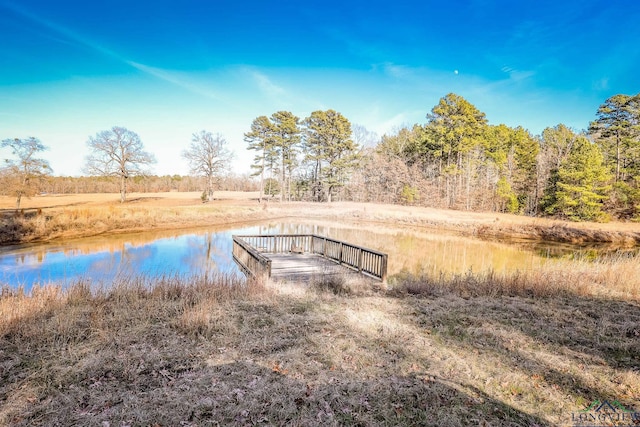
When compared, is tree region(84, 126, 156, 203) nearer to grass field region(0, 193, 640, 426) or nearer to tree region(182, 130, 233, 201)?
tree region(182, 130, 233, 201)

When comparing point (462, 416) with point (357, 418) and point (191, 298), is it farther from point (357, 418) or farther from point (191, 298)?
point (191, 298)

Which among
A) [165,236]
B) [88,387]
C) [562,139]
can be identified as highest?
[562,139]

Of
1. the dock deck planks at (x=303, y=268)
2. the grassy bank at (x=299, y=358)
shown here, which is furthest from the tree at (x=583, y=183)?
the dock deck planks at (x=303, y=268)

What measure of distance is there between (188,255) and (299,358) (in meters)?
13.0

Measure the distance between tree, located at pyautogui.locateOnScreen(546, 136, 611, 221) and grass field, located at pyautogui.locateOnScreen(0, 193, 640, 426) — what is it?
28.1 m

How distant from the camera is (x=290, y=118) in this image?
45438mm

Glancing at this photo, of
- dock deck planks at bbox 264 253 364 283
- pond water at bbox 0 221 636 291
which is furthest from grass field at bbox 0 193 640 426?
pond water at bbox 0 221 636 291

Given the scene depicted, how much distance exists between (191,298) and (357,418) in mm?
4676

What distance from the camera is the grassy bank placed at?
319cm

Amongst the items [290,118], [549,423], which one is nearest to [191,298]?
[549,423]

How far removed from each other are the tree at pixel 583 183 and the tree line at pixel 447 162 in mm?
97

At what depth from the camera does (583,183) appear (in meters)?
29.7

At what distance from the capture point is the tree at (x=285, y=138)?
4497 cm

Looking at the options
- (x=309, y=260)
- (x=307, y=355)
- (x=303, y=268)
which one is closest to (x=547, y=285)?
(x=307, y=355)
